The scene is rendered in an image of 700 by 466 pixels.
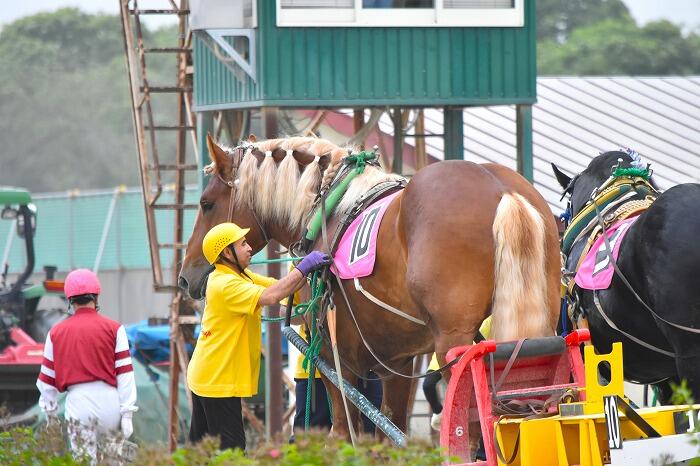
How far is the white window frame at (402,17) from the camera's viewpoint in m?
11.9

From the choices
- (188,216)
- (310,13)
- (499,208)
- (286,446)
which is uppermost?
(310,13)

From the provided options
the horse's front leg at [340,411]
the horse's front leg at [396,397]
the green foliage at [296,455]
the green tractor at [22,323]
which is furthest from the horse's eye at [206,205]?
the green tractor at [22,323]

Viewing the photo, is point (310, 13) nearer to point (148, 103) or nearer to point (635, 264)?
point (148, 103)

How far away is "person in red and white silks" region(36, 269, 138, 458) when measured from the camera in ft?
27.9

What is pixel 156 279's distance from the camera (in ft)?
46.3

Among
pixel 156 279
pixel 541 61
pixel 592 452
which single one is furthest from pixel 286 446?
pixel 541 61

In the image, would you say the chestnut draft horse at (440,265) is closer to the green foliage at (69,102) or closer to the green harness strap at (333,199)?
the green harness strap at (333,199)

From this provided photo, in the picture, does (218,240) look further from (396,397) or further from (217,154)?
(396,397)

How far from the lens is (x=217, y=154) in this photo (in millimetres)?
8422

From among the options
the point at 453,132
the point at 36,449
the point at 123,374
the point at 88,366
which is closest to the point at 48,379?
the point at 88,366

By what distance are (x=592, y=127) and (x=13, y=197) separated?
7.39 m

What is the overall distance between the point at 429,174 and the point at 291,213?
147 centimetres

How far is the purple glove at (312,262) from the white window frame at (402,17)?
187 inches

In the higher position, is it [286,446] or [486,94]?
[486,94]
